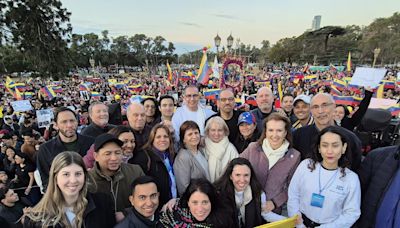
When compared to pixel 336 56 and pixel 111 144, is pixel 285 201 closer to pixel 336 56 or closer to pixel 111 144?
pixel 111 144

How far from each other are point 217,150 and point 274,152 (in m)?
0.68

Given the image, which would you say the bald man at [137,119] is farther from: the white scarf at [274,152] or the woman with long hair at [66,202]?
the white scarf at [274,152]

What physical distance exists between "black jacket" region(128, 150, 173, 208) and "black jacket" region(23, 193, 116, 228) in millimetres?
642

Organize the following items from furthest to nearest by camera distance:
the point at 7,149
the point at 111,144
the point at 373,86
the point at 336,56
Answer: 1. the point at 336,56
2. the point at 7,149
3. the point at 373,86
4. the point at 111,144

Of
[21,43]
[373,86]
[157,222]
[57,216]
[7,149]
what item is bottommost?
[7,149]

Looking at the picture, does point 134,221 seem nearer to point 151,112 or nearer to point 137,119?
point 137,119

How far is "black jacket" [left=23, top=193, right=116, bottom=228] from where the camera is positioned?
7.04ft

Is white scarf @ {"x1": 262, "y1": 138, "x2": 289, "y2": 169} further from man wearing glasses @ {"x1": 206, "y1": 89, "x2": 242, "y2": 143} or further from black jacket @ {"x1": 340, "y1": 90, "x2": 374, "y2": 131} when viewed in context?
black jacket @ {"x1": 340, "y1": 90, "x2": 374, "y2": 131}

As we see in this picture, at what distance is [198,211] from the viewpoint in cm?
233

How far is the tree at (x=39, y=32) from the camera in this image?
1321 centimetres

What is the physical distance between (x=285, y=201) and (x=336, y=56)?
221ft

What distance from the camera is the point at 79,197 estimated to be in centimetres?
213

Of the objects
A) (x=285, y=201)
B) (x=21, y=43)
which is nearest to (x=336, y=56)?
(x=21, y=43)

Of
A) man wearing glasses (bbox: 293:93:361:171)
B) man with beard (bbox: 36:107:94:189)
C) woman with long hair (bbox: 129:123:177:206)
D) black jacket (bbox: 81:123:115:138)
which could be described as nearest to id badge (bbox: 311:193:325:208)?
man wearing glasses (bbox: 293:93:361:171)
